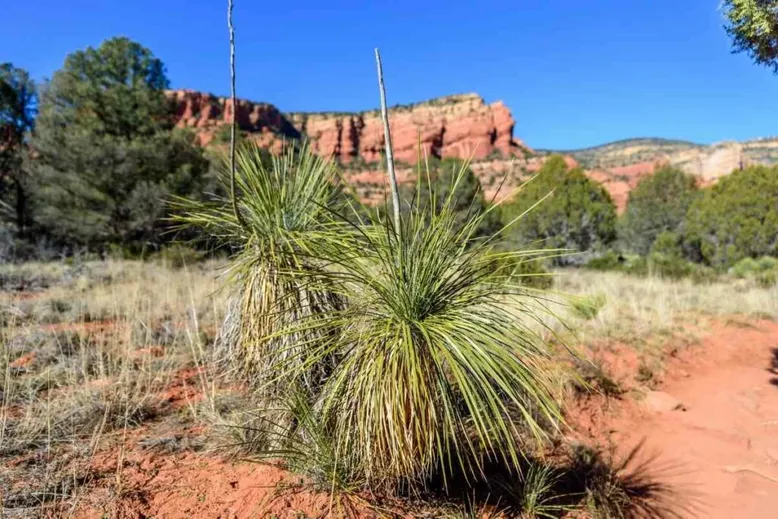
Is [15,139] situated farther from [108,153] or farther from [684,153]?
[684,153]

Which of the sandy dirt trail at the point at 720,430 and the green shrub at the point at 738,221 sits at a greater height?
the green shrub at the point at 738,221

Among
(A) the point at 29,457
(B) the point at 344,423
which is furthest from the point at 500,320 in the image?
(A) the point at 29,457

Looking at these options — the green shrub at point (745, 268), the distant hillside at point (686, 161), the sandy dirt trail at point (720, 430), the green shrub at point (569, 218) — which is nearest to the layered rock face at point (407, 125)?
the distant hillside at point (686, 161)

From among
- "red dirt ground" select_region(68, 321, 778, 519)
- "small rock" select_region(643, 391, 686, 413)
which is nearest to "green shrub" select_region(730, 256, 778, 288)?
"red dirt ground" select_region(68, 321, 778, 519)

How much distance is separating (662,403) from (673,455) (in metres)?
1.07

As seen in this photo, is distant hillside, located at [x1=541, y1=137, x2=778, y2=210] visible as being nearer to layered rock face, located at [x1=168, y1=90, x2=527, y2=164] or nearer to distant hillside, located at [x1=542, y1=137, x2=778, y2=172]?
distant hillside, located at [x1=542, y1=137, x2=778, y2=172]

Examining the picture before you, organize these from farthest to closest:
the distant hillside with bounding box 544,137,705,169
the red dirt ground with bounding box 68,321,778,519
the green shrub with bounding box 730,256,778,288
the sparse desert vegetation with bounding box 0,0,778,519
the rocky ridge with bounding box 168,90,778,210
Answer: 1. the distant hillside with bounding box 544,137,705,169
2. the rocky ridge with bounding box 168,90,778,210
3. the green shrub with bounding box 730,256,778,288
4. the red dirt ground with bounding box 68,321,778,519
5. the sparse desert vegetation with bounding box 0,0,778,519

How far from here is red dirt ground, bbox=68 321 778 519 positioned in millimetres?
2115

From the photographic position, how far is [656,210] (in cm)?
2497

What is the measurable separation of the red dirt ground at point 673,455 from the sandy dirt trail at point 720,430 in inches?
0.4

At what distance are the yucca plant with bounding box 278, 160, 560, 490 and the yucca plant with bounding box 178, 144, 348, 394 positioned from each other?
211 millimetres

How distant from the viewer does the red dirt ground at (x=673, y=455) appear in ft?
6.94

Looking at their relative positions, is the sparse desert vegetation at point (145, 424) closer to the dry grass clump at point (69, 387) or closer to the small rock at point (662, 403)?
the dry grass clump at point (69, 387)

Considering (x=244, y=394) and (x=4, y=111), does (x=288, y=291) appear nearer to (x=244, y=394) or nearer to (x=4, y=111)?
(x=244, y=394)
